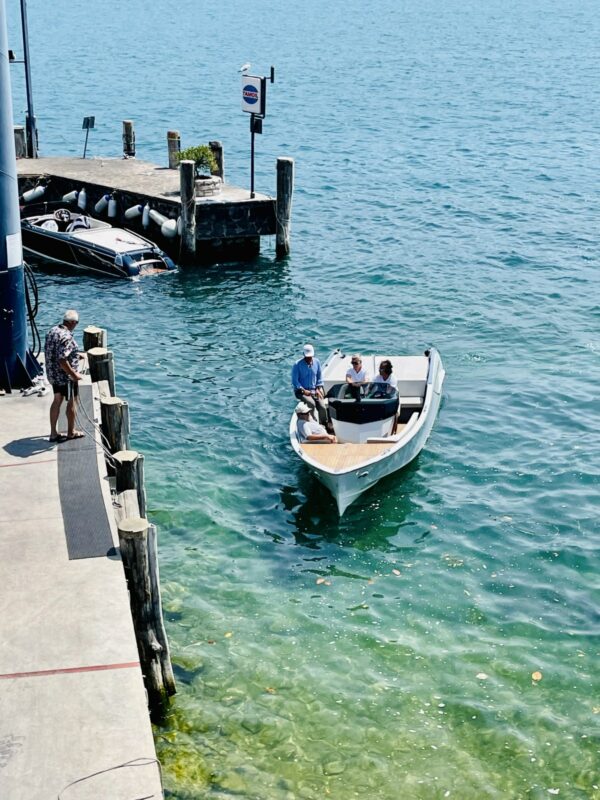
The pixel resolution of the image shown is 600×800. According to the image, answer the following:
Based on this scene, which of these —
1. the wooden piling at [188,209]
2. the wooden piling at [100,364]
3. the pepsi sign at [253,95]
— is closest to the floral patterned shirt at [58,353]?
the wooden piling at [100,364]

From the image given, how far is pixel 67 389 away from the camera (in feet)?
47.1

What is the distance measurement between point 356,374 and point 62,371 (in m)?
6.55

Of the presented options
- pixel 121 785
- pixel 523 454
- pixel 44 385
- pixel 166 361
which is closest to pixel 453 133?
pixel 166 361

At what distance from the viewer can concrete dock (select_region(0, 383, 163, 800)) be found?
27.9 ft

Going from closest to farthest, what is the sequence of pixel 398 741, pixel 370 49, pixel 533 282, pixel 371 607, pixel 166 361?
1. pixel 398 741
2. pixel 371 607
3. pixel 166 361
4. pixel 533 282
5. pixel 370 49

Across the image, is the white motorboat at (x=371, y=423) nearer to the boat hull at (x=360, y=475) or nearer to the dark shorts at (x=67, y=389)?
the boat hull at (x=360, y=475)

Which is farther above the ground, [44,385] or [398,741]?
[44,385]

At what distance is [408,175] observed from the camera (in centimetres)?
4438

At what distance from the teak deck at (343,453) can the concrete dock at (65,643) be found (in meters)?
4.30

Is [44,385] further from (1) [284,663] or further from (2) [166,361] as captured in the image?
(2) [166,361]

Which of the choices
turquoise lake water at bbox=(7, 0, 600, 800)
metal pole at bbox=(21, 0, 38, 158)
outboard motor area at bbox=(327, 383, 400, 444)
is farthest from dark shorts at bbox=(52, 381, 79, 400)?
metal pole at bbox=(21, 0, 38, 158)

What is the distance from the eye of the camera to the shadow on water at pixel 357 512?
16.5 metres

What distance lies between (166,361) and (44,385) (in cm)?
800

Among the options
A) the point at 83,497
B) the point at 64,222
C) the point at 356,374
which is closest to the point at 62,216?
the point at 64,222
